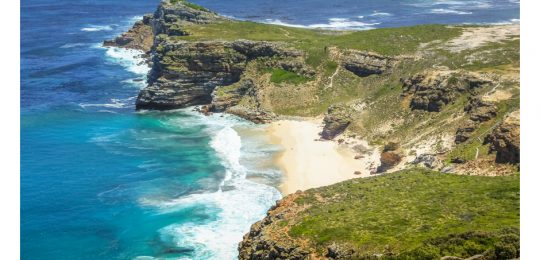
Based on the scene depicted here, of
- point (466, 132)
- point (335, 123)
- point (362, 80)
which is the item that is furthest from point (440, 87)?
point (362, 80)

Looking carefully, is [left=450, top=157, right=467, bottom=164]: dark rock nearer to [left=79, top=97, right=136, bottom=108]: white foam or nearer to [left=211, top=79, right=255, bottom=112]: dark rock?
[left=211, top=79, right=255, bottom=112]: dark rock

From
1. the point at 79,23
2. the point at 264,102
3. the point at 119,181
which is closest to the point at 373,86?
the point at 264,102

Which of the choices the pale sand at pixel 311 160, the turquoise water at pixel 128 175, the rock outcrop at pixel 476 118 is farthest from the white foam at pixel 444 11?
the rock outcrop at pixel 476 118

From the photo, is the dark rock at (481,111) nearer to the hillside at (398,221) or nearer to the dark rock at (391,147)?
the dark rock at (391,147)

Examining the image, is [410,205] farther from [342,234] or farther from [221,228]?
[221,228]

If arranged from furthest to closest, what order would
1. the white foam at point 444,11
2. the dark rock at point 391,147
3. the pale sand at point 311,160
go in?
the white foam at point 444,11 → the dark rock at point 391,147 → the pale sand at point 311,160

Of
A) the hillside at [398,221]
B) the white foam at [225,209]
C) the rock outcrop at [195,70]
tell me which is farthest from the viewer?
the rock outcrop at [195,70]
